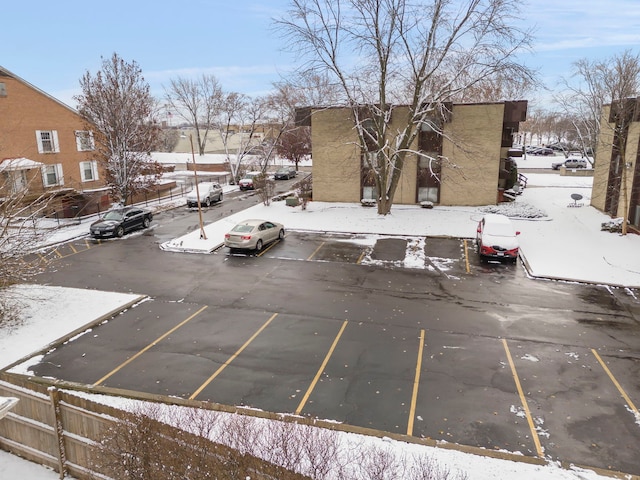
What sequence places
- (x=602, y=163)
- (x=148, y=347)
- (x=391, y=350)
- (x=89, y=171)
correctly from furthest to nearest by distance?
(x=89, y=171)
(x=602, y=163)
(x=148, y=347)
(x=391, y=350)

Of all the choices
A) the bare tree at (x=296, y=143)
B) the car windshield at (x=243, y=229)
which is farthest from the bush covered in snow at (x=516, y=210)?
the bare tree at (x=296, y=143)

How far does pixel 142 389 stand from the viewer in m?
10.1

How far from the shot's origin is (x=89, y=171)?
3819 centimetres

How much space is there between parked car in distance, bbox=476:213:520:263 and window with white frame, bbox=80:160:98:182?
32.3 m

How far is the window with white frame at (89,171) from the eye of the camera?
123ft

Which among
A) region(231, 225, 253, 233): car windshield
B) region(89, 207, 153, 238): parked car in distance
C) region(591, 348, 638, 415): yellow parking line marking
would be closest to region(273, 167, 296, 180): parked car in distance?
region(89, 207, 153, 238): parked car in distance

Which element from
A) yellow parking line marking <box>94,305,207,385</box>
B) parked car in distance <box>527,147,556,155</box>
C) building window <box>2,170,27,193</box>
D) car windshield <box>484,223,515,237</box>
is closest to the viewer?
yellow parking line marking <box>94,305,207,385</box>

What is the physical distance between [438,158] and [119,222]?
21717 millimetres

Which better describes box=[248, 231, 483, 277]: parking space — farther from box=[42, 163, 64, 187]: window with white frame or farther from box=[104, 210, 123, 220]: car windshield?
box=[42, 163, 64, 187]: window with white frame

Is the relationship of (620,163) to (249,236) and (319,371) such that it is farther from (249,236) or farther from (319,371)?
(319,371)

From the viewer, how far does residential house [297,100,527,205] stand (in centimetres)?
3125

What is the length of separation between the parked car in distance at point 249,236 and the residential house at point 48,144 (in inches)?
509

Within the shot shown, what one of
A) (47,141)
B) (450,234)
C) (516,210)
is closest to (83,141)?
(47,141)

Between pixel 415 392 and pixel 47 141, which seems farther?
pixel 47 141
